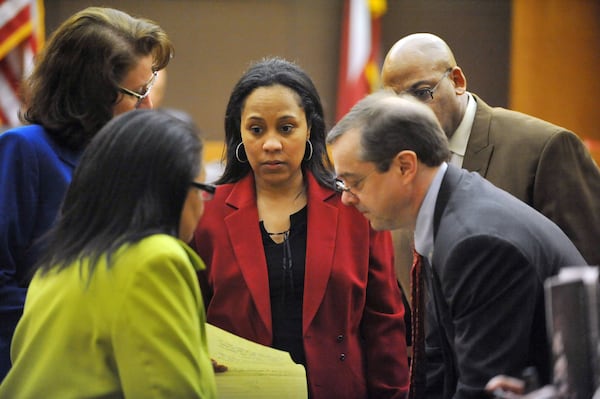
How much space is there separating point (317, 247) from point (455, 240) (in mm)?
740

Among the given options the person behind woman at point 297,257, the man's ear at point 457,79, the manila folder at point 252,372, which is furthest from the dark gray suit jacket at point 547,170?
the manila folder at point 252,372

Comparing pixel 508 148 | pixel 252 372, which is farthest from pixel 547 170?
pixel 252 372

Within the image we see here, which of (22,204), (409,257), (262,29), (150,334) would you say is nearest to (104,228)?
(150,334)

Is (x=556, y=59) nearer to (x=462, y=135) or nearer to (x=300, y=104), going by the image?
(x=462, y=135)

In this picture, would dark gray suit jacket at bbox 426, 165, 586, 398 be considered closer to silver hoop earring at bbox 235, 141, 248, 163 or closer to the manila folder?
the manila folder

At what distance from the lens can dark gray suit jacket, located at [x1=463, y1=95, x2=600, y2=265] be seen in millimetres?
2977

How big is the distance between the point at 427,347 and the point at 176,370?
972mm

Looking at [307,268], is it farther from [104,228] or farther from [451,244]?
[104,228]

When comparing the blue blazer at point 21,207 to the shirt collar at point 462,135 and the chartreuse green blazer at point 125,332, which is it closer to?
the chartreuse green blazer at point 125,332

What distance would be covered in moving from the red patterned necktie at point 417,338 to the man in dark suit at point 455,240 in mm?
45

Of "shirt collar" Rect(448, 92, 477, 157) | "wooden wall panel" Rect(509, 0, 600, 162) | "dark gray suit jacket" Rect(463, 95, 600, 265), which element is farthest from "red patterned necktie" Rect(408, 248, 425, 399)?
"wooden wall panel" Rect(509, 0, 600, 162)

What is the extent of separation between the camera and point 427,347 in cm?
262

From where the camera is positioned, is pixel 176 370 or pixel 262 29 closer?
pixel 176 370

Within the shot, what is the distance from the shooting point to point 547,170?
3.03m
